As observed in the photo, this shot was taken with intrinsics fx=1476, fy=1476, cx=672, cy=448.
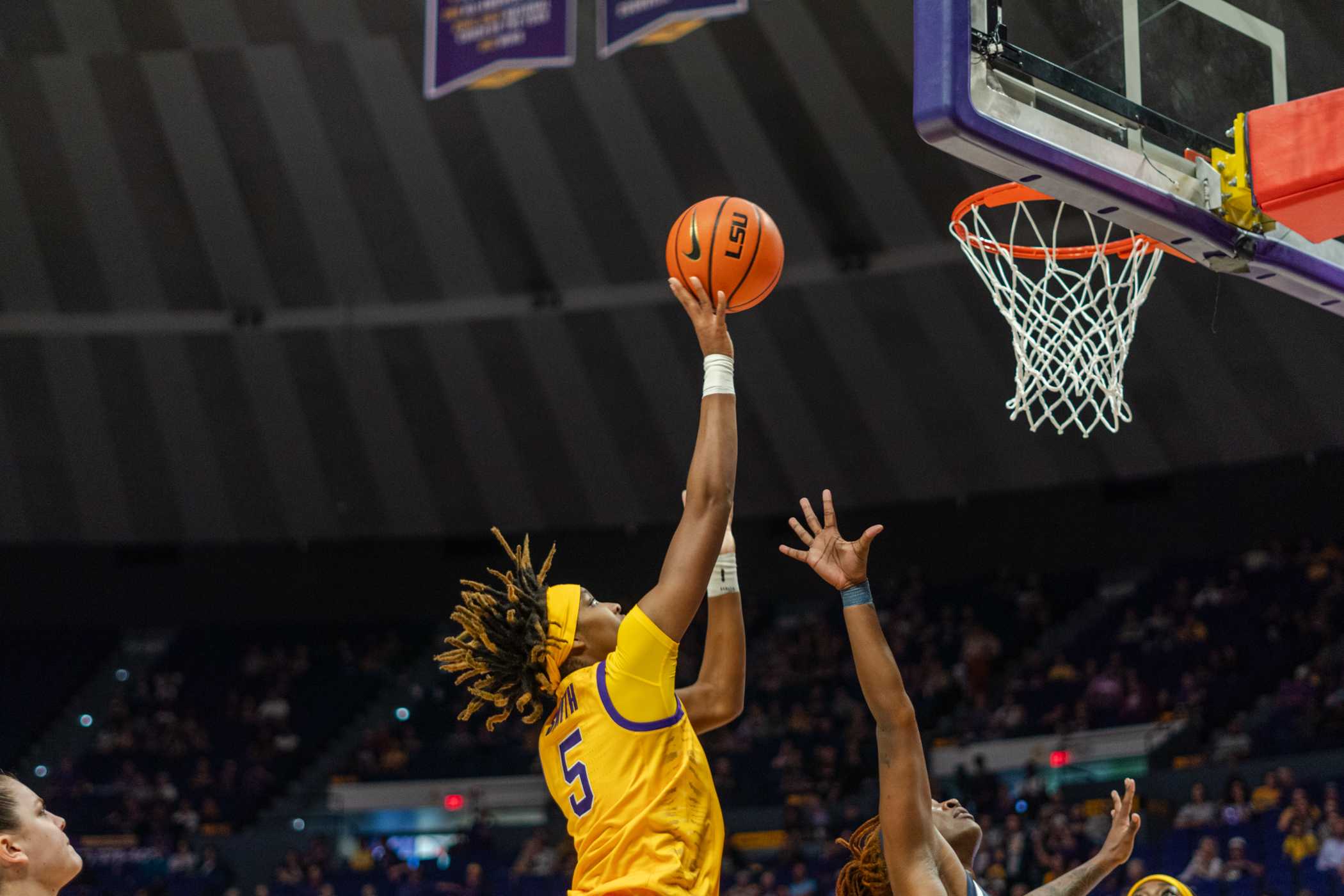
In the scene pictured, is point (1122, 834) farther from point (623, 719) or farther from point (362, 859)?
point (362, 859)

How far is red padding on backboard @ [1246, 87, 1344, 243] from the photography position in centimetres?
430

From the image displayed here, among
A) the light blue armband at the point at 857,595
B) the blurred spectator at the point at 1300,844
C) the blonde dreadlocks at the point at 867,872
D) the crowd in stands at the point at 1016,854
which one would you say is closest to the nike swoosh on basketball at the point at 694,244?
the light blue armband at the point at 857,595

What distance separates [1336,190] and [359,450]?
1641cm

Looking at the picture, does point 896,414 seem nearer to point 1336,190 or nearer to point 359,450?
point 359,450

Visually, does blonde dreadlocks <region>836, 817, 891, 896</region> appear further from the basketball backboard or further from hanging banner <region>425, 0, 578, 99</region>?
hanging banner <region>425, 0, 578, 99</region>

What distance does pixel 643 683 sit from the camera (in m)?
3.24

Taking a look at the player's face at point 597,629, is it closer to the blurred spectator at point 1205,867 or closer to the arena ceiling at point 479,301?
the blurred spectator at point 1205,867

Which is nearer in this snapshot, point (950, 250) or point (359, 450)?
point (950, 250)

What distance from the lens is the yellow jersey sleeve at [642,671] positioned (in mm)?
3193

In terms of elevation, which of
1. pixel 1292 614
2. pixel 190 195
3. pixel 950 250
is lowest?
pixel 1292 614

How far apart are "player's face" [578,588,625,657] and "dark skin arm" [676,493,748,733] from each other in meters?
0.41

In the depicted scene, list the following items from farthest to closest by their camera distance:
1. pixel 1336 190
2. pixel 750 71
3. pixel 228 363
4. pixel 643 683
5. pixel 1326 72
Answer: pixel 228 363
pixel 750 71
pixel 1326 72
pixel 1336 190
pixel 643 683

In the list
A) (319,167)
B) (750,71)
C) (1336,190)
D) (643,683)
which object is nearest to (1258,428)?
(750,71)

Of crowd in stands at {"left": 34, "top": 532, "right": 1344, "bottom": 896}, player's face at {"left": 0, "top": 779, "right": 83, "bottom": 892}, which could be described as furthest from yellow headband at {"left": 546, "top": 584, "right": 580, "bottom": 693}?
crowd in stands at {"left": 34, "top": 532, "right": 1344, "bottom": 896}
